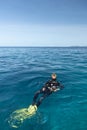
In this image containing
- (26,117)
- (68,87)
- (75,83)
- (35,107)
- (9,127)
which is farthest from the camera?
(75,83)

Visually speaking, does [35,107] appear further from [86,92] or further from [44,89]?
[86,92]

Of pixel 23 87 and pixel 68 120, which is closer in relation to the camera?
pixel 68 120

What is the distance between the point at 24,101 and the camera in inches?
605

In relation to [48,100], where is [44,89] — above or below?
above

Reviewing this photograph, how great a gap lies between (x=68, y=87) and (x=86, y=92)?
1.85 m

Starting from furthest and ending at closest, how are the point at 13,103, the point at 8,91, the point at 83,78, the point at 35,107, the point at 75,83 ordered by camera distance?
the point at 83,78
the point at 75,83
the point at 8,91
the point at 13,103
the point at 35,107

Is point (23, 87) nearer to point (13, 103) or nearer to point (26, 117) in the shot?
point (13, 103)

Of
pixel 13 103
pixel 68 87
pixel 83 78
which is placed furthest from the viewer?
pixel 83 78

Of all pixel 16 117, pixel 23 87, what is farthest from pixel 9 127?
pixel 23 87

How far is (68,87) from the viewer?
18.5m

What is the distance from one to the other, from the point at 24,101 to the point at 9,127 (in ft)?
13.1

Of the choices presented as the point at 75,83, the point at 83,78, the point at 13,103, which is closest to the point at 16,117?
the point at 13,103

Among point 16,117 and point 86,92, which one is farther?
point 86,92

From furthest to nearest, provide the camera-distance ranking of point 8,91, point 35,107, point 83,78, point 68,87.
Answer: point 83,78 < point 68,87 < point 8,91 < point 35,107
